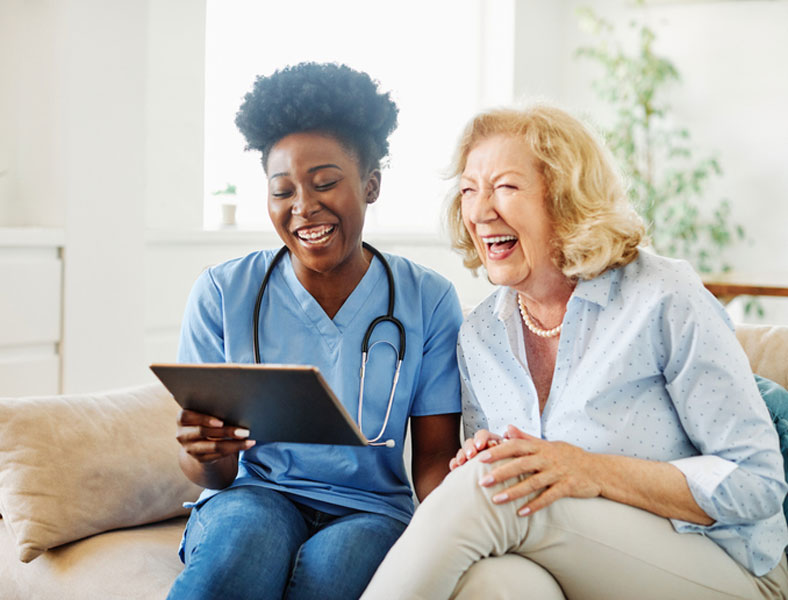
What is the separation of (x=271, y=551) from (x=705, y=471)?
0.67 metres

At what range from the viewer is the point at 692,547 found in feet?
4.42

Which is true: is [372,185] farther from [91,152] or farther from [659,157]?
[659,157]

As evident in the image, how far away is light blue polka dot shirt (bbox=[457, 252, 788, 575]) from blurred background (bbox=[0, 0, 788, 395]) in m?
0.41

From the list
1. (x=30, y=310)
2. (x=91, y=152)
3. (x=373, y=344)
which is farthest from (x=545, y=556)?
(x=91, y=152)

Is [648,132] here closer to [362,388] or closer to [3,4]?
[3,4]

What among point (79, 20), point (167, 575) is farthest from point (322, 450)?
point (79, 20)

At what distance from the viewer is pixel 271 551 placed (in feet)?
4.59

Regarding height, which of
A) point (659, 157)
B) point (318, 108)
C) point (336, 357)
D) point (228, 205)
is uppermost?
point (659, 157)

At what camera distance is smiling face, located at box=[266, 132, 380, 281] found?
1.62 m

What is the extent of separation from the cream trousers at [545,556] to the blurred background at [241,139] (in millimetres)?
696

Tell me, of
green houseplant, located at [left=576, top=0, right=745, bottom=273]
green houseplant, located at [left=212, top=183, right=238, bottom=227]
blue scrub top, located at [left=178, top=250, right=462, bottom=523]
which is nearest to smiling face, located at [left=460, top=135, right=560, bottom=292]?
blue scrub top, located at [left=178, top=250, right=462, bottom=523]

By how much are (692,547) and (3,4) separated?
2715mm

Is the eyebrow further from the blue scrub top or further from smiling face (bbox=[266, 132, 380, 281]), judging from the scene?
the blue scrub top

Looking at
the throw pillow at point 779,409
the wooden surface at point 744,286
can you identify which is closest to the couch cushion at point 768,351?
the throw pillow at point 779,409
